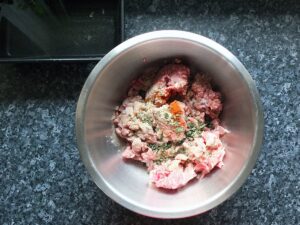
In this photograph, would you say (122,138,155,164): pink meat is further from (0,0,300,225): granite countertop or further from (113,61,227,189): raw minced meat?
(0,0,300,225): granite countertop

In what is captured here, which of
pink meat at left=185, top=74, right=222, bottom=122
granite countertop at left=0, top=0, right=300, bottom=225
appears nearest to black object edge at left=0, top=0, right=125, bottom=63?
granite countertop at left=0, top=0, right=300, bottom=225

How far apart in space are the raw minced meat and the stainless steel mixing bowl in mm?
25

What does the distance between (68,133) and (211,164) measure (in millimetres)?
363

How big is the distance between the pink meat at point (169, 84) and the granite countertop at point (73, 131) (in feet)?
0.49

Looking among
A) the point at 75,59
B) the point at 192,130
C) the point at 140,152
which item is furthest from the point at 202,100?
the point at 75,59

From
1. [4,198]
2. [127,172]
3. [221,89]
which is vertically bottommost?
[4,198]

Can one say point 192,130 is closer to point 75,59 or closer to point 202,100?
point 202,100

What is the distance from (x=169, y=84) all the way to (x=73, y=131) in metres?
0.27

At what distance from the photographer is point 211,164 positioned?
1.08 metres

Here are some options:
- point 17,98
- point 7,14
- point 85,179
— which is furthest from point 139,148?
point 7,14

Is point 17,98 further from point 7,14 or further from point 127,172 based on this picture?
point 127,172

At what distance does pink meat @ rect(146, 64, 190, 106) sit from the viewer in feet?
3.63

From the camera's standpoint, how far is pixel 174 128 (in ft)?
3.58

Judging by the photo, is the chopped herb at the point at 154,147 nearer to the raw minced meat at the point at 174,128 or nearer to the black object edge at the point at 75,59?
the raw minced meat at the point at 174,128
